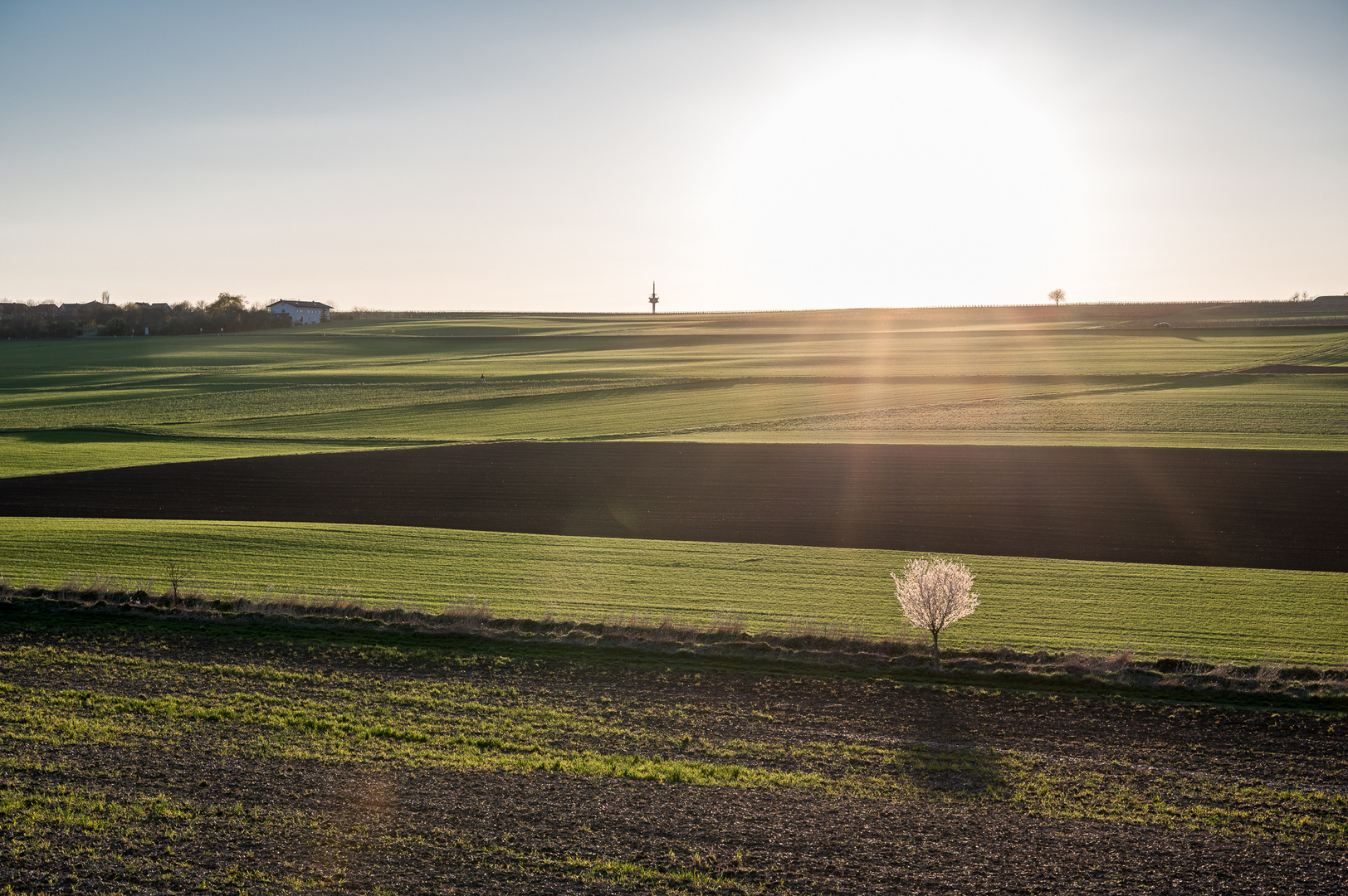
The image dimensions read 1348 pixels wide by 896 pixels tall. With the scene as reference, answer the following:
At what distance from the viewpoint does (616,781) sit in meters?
15.1

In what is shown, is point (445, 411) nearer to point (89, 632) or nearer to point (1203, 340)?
point (89, 632)

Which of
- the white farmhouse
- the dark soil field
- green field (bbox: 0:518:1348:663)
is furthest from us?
the white farmhouse

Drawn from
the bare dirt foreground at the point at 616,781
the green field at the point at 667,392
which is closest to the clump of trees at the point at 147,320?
the green field at the point at 667,392

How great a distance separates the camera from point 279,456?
4775 cm

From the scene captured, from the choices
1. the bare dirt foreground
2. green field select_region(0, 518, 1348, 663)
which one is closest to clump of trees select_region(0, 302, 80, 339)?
green field select_region(0, 518, 1348, 663)

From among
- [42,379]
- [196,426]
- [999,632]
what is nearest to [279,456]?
[196,426]

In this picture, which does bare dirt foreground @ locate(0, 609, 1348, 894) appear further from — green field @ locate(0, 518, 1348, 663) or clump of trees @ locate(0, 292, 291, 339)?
clump of trees @ locate(0, 292, 291, 339)

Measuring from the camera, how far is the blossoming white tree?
20797mm

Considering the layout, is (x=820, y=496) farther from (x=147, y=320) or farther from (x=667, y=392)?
(x=147, y=320)

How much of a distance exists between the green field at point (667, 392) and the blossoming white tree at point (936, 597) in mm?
29338

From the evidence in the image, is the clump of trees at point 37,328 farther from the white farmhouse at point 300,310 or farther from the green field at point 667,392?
the white farmhouse at point 300,310

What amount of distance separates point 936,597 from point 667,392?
53480mm

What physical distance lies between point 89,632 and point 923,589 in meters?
20.0

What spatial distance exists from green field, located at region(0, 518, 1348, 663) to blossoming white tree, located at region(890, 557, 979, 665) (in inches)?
51.2
